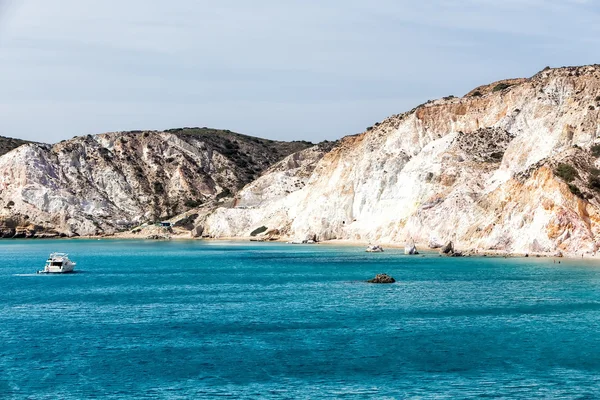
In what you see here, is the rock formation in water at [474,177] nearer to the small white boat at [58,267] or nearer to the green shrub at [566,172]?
the green shrub at [566,172]

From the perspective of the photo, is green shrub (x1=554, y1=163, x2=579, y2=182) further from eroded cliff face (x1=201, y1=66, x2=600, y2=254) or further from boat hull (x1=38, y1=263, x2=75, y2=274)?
boat hull (x1=38, y1=263, x2=75, y2=274)

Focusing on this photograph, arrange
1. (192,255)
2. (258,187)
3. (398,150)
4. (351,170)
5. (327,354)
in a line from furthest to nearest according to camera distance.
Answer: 1. (258,187)
2. (351,170)
3. (398,150)
4. (192,255)
5. (327,354)

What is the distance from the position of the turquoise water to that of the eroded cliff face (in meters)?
11.1

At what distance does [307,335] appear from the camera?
4325cm

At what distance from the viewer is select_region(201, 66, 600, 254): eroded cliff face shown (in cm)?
8950

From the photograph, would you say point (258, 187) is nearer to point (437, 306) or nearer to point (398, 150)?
point (398, 150)

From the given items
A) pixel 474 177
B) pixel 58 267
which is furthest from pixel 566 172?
pixel 58 267

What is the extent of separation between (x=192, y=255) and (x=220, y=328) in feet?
252

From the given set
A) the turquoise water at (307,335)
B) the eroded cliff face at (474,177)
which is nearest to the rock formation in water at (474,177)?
the eroded cliff face at (474,177)

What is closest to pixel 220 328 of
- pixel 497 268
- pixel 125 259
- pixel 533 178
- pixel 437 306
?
pixel 437 306

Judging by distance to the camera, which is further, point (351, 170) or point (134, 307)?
point (351, 170)

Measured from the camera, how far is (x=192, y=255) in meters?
122

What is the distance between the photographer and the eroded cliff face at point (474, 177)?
3524 inches

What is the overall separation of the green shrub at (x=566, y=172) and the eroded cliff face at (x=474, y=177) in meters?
0.40
